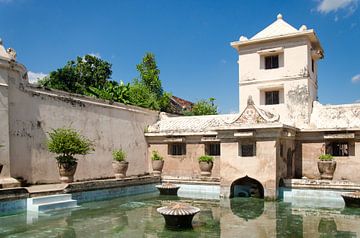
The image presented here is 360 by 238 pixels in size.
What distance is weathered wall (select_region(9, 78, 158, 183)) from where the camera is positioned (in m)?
11.4

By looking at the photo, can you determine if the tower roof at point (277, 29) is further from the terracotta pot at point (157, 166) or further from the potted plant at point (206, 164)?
the terracotta pot at point (157, 166)

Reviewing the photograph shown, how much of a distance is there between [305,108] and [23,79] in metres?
10.3

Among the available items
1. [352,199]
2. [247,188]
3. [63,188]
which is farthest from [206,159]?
[63,188]

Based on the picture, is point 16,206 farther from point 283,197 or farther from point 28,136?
point 283,197

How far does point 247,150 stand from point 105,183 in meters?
4.73

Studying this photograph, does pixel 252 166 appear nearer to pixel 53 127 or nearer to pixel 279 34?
pixel 279 34

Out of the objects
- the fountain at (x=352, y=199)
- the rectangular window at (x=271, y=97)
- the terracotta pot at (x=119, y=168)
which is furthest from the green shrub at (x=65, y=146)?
the rectangular window at (x=271, y=97)

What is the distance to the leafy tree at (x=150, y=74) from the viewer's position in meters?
26.1

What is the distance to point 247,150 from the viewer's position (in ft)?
39.9

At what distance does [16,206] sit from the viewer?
364 inches

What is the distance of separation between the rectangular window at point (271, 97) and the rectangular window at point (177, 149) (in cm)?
404

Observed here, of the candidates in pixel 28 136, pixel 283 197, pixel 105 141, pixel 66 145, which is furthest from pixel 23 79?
pixel 283 197

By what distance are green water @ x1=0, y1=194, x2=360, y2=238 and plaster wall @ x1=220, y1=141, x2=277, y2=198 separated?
95 centimetres

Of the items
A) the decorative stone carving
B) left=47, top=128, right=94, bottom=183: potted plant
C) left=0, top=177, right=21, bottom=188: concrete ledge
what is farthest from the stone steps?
the decorative stone carving
